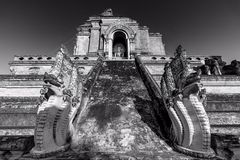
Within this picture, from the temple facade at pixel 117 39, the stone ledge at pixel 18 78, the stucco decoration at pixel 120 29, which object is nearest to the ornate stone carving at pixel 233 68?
the temple facade at pixel 117 39

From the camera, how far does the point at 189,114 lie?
424 centimetres

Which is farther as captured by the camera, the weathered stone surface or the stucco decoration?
→ the stucco decoration

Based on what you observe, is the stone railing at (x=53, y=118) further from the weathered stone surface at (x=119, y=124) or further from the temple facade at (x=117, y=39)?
the temple facade at (x=117, y=39)

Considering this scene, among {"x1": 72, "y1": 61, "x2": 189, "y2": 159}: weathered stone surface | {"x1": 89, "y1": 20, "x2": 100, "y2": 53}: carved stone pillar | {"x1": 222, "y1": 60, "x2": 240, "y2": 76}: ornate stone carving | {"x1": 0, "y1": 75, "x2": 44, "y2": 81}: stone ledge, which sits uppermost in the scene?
{"x1": 89, "y1": 20, "x2": 100, "y2": 53}: carved stone pillar

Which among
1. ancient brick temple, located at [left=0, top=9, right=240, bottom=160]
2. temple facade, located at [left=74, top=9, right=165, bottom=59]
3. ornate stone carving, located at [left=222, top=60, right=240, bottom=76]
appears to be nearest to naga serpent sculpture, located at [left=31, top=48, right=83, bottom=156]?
ancient brick temple, located at [left=0, top=9, right=240, bottom=160]

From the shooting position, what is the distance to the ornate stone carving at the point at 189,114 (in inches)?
157

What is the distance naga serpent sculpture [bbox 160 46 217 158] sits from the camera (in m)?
3.96

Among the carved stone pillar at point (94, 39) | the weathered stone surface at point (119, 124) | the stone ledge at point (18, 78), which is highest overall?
the carved stone pillar at point (94, 39)

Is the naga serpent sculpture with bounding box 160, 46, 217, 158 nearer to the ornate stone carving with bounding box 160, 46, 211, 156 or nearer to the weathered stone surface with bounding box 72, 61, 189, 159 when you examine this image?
the ornate stone carving with bounding box 160, 46, 211, 156

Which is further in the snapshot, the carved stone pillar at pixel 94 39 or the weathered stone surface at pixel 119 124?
the carved stone pillar at pixel 94 39

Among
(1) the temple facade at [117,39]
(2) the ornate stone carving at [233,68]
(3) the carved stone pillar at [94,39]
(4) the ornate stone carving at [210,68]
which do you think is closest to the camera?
(2) the ornate stone carving at [233,68]

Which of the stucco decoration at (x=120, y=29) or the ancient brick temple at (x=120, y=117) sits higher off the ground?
the stucco decoration at (x=120, y=29)

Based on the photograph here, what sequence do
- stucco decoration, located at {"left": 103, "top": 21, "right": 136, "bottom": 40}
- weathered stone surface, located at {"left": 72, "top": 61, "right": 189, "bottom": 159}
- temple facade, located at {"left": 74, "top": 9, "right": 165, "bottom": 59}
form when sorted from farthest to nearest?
stucco decoration, located at {"left": 103, "top": 21, "right": 136, "bottom": 40} → temple facade, located at {"left": 74, "top": 9, "right": 165, "bottom": 59} → weathered stone surface, located at {"left": 72, "top": 61, "right": 189, "bottom": 159}

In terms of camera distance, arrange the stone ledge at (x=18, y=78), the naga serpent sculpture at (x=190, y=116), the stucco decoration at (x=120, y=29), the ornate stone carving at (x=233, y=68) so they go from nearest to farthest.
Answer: the naga serpent sculpture at (x=190, y=116)
the stone ledge at (x=18, y=78)
the ornate stone carving at (x=233, y=68)
the stucco decoration at (x=120, y=29)
